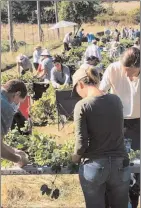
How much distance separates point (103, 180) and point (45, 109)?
16.8 feet

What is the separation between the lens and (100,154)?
2848 mm

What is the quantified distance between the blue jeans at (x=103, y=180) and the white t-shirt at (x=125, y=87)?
3.56ft

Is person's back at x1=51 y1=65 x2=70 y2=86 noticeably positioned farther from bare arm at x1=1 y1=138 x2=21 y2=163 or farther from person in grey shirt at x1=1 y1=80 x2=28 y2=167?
bare arm at x1=1 y1=138 x2=21 y2=163

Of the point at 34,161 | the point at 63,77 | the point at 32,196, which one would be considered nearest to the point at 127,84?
the point at 34,161

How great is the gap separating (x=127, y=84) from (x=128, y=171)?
3.77 feet

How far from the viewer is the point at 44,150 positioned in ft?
11.3

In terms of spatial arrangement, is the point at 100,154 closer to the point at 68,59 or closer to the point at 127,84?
the point at 127,84

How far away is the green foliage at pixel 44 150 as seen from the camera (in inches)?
129

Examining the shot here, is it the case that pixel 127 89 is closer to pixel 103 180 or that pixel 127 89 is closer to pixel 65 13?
pixel 103 180

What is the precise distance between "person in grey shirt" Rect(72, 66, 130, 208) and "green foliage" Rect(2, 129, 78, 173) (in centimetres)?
36

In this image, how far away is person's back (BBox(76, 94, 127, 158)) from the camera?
2789mm

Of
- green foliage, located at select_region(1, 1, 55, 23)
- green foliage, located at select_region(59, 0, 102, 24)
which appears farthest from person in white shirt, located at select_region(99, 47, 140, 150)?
green foliage, located at select_region(59, 0, 102, 24)

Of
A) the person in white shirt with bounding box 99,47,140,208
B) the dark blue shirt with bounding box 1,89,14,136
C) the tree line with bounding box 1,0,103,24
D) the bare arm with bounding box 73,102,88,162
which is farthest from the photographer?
the tree line with bounding box 1,0,103,24

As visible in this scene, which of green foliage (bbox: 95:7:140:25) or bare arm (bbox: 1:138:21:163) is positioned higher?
bare arm (bbox: 1:138:21:163)
